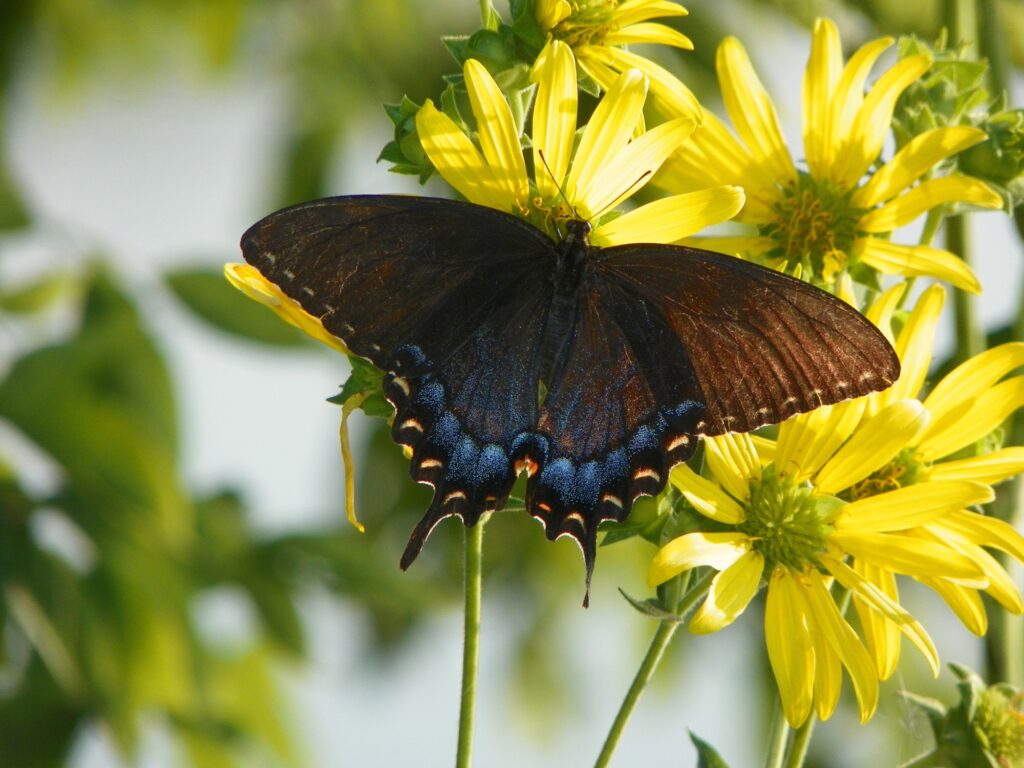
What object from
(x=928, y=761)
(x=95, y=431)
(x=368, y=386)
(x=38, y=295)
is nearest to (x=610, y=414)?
(x=368, y=386)

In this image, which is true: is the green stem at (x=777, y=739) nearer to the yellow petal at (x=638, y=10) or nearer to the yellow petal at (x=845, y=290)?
the yellow petal at (x=845, y=290)

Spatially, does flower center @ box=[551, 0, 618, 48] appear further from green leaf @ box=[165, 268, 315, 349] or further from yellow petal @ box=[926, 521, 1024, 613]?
green leaf @ box=[165, 268, 315, 349]

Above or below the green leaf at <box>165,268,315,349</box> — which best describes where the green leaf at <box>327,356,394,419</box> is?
above

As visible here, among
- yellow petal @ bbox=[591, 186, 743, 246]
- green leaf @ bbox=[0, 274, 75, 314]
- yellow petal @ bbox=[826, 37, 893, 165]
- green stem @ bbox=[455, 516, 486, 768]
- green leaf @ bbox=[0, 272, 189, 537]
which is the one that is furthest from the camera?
green leaf @ bbox=[0, 274, 75, 314]

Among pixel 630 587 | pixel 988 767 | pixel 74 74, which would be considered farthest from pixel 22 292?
pixel 74 74

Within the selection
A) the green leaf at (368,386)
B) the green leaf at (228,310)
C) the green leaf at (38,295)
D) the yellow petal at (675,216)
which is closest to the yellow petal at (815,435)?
the yellow petal at (675,216)

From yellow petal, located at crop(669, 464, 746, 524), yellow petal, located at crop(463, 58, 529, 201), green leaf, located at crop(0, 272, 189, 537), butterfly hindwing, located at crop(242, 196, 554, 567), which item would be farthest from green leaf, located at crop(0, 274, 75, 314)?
yellow petal, located at crop(669, 464, 746, 524)
